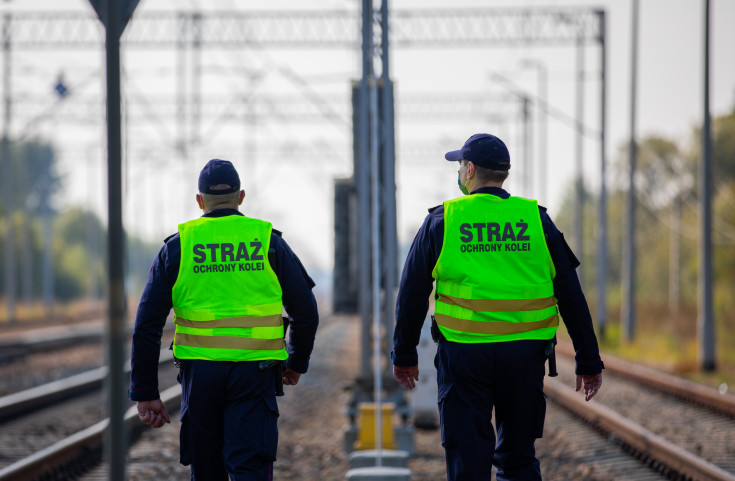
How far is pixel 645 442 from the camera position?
1088cm

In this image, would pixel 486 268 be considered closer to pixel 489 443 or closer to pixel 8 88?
pixel 489 443

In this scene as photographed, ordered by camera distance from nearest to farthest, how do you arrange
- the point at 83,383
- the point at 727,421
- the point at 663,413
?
1. the point at 727,421
2. the point at 663,413
3. the point at 83,383

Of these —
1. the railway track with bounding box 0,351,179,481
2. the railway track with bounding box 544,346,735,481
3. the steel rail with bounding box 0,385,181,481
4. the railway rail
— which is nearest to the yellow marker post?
the railway rail

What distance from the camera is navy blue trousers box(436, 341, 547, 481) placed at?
17.1 feet

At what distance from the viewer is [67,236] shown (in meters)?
102

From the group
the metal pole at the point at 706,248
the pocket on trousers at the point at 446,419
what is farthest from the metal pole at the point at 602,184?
the pocket on trousers at the point at 446,419

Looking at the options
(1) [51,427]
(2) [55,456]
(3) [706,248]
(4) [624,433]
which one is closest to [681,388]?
(4) [624,433]

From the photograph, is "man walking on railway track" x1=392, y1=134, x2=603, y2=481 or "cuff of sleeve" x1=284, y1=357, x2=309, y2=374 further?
"cuff of sleeve" x1=284, y1=357, x2=309, y2=374

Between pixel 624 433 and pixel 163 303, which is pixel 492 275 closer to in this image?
pixel 163 303

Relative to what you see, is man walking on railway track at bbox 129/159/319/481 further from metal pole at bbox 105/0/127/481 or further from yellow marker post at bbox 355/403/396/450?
yellow marker post at bbox 355/403/396/450

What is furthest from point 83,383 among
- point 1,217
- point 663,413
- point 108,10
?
point 1,217

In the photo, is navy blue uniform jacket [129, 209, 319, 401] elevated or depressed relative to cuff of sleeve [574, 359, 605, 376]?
elevated

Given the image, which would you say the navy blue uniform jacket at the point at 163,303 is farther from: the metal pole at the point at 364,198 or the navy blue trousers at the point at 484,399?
the metal pole at the point at 364,198

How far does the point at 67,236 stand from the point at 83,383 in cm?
8682
